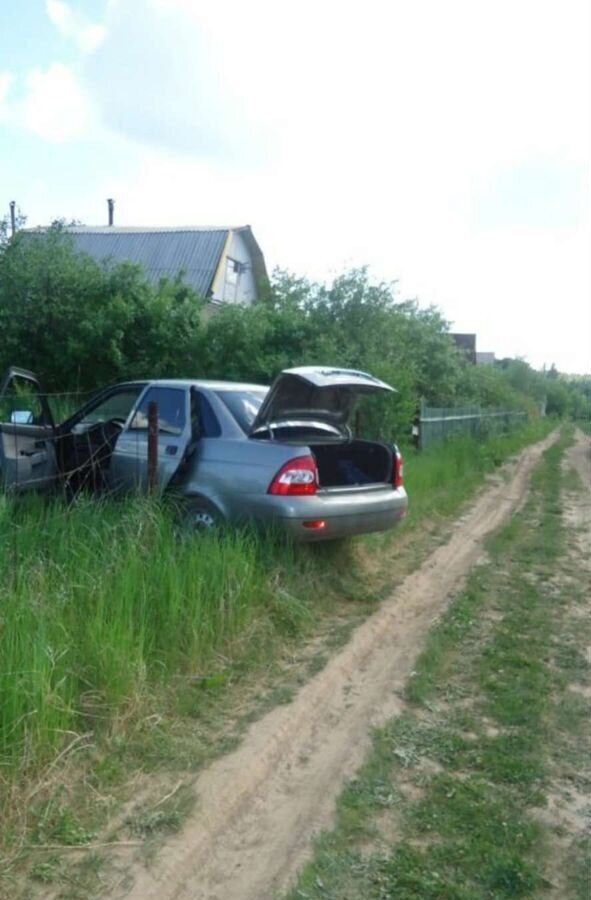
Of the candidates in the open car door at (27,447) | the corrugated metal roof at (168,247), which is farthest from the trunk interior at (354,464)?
the corrugated metal roof at (168,247)

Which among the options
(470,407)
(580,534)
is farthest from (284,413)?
(470,407)

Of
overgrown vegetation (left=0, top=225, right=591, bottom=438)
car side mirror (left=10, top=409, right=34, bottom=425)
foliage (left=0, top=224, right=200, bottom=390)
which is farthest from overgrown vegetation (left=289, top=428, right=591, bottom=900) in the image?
foliage (left=0, top=224, right=200, bottom=390)

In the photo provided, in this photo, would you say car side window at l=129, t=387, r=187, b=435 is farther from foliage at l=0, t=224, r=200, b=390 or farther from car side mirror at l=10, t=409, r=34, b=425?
foliage at l=0, t=224, r=200, b=390

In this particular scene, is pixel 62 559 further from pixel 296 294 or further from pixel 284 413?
pixel 296 294

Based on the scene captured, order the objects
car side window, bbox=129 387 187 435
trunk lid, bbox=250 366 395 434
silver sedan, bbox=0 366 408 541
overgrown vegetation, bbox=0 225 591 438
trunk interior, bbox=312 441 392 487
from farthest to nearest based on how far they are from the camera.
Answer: overgrown vegetation, bbox=0 225 591 438 → trunk interior, bbox=312 441 392 487 → car side window, bbox=129 387 187 435 → trunk lid, bbox=250 366 395 434 → silver sedan, bbox=0 366 408 541

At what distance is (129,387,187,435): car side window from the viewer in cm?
745

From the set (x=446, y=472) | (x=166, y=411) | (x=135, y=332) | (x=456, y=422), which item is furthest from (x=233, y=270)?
(x=166, y=411)

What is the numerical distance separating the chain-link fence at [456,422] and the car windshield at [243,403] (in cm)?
970

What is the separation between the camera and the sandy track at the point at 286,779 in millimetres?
3314

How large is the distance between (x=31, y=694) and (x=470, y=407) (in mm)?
21879

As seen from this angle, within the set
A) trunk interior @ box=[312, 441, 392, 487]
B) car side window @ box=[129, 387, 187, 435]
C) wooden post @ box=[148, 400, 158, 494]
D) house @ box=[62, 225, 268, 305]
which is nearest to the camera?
wooden post @ box=[148, 400, 158, 494]

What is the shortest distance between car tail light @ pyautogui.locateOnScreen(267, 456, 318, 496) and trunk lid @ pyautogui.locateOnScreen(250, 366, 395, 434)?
500 millimetres

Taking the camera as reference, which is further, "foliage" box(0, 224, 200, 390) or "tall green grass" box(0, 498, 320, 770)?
"foliage" box(0, 224, 200, 390)

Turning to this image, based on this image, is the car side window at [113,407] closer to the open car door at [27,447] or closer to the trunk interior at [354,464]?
the open car door at [27,447]
